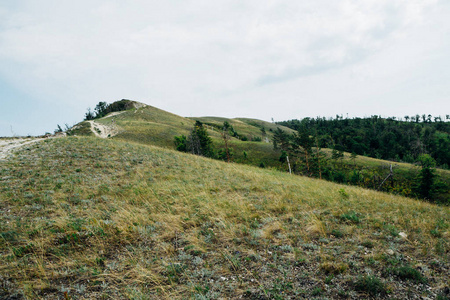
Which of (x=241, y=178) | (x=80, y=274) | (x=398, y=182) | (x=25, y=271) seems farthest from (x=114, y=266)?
(x=398, y=182)

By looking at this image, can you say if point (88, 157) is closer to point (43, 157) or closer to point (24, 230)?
point (43, 157)

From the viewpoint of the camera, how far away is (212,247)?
5.05 meters

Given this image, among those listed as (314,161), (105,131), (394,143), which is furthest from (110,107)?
(394,143)

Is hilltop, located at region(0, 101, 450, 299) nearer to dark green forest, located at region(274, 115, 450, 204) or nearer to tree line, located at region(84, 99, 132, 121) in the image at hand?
dark green forest, located at region(274, 115, 450, 204)

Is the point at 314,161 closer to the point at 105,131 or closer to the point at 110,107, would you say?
the point at 105,131

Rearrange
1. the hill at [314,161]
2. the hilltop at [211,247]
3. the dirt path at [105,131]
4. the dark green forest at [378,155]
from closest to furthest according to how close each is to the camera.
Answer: the hilltop at [211,247], the dark green forest at [378,155], the hill at [314,161], the dirt path at [105,131]

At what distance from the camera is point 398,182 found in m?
60.8

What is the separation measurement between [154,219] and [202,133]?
64.8 meters

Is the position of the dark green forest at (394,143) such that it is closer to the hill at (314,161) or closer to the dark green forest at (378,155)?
the dark green forest at (378,155)

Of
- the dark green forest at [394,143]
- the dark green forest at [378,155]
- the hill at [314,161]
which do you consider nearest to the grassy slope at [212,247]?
the dark green forest at [378,155]

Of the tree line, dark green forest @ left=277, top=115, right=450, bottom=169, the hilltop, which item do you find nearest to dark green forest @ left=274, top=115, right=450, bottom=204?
dark green forest @ left=277, top=115, right=450, bottom=169

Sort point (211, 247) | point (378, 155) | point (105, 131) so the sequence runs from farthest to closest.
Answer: point (378, 155)
point (105, 131)
point (211, 247)

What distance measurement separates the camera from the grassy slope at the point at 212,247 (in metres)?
3.70

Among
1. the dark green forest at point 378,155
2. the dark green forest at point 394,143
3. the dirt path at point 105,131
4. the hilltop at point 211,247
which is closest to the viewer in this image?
the hilltop at point 211,247
